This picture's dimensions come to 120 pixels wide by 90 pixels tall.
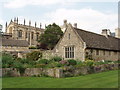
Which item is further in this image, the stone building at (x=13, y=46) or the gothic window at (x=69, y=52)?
the stone building at (x=13, y=46)

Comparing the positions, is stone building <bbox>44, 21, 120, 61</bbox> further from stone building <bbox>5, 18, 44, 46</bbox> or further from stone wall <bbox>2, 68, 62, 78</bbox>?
stone building <bbox>5, 18, 44, 46</bbox>

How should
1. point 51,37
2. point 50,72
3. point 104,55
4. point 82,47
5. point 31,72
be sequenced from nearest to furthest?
point 50,72, point 31,72, point 82,47, point 104,55, point 51,37

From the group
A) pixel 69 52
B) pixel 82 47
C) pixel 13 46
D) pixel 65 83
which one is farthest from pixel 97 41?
pixel 13 46

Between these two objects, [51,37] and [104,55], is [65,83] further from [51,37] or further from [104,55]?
[51,37]

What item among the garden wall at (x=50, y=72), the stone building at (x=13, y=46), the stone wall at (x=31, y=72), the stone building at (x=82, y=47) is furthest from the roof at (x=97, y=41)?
the stone building at (x=13, y=46)

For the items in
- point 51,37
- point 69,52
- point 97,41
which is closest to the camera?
point 69,52

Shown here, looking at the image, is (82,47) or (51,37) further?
(51,37)

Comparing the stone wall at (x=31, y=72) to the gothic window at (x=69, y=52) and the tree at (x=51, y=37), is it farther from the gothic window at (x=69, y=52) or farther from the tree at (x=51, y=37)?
the tree at (x=51, y=37)

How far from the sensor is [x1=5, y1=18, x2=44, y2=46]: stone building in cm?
7850

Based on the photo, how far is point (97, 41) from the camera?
31.8 meters

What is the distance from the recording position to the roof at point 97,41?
96.2ft

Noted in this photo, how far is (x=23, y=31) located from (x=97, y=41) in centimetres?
5408

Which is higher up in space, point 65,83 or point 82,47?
point 82,47

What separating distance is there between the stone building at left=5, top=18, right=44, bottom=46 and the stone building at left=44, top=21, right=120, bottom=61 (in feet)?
160
